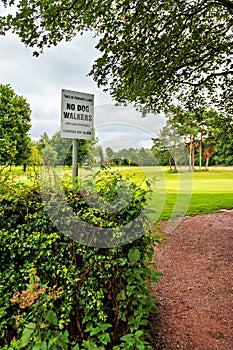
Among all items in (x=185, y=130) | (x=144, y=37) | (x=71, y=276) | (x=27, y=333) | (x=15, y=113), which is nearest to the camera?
(x=27, y=333)

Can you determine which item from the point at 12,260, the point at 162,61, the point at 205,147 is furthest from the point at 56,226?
the point at 205,147

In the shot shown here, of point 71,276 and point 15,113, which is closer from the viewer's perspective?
point 71,276

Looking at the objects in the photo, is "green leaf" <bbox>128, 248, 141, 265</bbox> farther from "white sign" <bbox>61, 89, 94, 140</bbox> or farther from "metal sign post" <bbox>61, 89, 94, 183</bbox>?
"white sign" <bbox>61, 89, 94, 140</bbox>

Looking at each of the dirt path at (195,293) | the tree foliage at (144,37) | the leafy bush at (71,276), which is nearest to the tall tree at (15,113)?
the tree foliage at (144,37)

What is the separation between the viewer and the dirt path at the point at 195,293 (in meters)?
2.76

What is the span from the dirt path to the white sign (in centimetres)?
238

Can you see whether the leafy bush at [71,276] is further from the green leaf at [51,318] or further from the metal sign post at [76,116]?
the metal sign post at [76,116]

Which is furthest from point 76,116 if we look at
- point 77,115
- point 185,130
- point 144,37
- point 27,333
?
point 185,130

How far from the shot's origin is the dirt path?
109 inches

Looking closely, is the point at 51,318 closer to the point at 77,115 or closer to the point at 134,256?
the point at 134,256

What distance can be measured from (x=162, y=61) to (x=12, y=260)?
5.79 metres

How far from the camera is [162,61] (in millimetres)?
6375

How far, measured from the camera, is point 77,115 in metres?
Answer: 3.13

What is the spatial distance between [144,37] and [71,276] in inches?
218
